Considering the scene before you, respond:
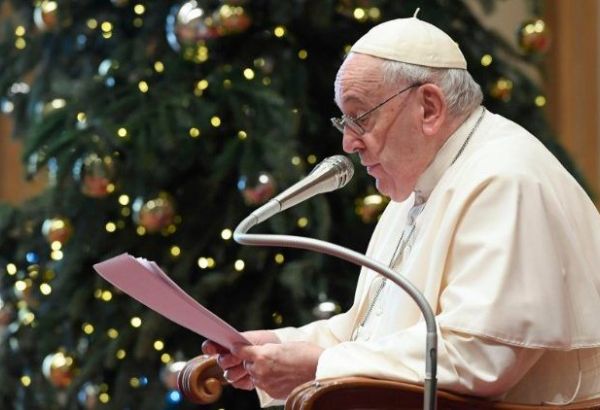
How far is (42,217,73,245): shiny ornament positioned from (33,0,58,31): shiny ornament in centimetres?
72

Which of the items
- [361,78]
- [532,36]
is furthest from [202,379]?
[532,36]

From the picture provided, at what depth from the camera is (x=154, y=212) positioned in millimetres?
4465

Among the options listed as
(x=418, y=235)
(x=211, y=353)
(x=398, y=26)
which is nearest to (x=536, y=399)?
(x=418, y=235)

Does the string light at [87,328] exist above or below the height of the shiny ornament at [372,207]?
below

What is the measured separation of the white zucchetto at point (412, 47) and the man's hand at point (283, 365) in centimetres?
70

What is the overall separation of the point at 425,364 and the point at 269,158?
1919mm

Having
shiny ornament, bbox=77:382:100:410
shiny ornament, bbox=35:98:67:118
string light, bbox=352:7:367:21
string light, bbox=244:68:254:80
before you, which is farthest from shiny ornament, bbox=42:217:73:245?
string light, bbox=352:7:367:21

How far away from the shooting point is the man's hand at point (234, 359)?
114 inches

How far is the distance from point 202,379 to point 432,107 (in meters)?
0.80

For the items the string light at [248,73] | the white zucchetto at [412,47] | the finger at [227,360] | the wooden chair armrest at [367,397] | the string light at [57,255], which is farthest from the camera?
the string light at [57,255]

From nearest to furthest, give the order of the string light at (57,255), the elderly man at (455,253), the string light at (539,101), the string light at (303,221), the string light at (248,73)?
1. the elderly man at (455,253)
2. the string light at (303,221)
3. the string light at (248,73)
4. the string light at (57,255)
5. the string light at (539,101)

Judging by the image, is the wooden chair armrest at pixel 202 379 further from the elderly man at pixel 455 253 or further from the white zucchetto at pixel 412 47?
the white zucchetto at pixel 412 47

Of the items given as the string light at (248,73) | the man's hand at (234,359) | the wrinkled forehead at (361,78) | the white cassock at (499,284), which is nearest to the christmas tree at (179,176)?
the string light at (248,73)

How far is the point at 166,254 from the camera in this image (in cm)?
459
